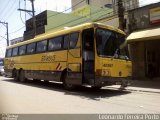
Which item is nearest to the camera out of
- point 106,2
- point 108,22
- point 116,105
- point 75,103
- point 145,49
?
point 116,105

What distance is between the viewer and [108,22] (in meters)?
25.2

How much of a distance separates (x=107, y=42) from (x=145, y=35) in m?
5.38

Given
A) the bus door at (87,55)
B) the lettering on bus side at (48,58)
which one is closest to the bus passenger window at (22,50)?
the lettering on bus side at (48,58)

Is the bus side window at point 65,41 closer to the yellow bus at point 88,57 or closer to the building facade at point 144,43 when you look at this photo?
the yellow bus at point 88,57

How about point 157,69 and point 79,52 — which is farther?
point 157,69

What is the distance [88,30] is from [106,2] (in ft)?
138

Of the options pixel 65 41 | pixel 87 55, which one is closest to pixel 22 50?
pixel 65 41

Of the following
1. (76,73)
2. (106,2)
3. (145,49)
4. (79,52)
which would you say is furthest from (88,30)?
(106,2)

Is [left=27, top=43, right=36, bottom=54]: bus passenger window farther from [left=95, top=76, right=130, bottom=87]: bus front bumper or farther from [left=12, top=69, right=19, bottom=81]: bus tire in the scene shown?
[left=95, top=76, right=130, bottom=87]: bus front bumper

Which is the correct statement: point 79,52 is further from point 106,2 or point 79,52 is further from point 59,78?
point 106,2

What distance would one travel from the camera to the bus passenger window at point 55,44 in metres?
16.9

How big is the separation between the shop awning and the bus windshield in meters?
3.77

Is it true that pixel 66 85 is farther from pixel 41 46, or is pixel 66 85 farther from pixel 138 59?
pixel 138 59

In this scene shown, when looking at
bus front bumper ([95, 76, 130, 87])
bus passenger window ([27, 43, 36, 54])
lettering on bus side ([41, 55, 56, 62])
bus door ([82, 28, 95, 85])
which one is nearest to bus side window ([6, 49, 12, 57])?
bus passenger window ([27, 43, 36, 54])
